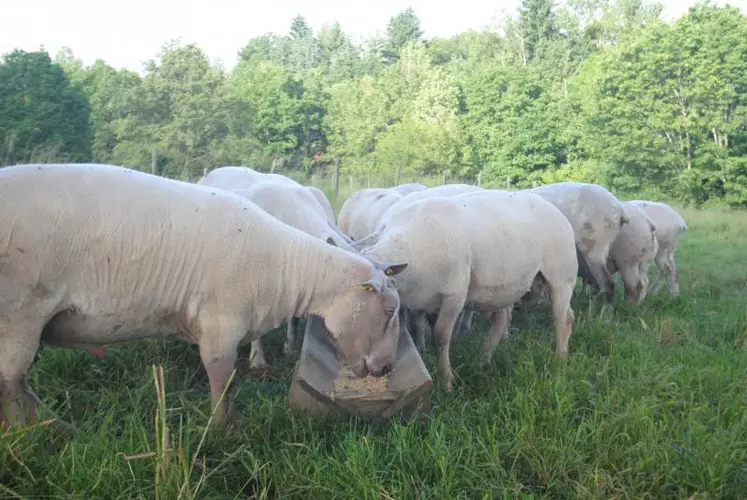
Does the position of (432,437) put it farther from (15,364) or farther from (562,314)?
(562,314)

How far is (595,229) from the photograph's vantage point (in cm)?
848

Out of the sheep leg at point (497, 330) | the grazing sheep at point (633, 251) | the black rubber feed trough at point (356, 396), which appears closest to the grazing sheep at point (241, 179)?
the sheep leg at point (497, 330)

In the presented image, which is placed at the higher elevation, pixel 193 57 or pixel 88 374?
pixel 193 57

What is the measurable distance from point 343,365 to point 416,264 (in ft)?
3.77

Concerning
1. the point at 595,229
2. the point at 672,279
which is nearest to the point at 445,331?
the point at 595,229

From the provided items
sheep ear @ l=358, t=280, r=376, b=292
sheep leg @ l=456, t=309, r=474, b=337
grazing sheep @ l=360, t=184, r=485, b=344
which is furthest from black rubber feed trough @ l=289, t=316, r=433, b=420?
sheep leg @ l=456, t=309, r=474, b=337

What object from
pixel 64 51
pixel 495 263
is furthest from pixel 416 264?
pixel 64 51

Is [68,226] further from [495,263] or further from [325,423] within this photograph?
[495,263]

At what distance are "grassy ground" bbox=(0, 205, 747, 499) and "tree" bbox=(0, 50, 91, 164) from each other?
23324mm

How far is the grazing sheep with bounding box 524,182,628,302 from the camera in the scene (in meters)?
8.42

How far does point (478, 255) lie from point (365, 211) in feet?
10.7

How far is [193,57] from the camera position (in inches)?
1183

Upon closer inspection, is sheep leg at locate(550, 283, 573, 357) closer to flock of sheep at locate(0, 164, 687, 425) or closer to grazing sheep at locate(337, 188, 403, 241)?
flock of sheep at locate(0, 164, 687, 425)

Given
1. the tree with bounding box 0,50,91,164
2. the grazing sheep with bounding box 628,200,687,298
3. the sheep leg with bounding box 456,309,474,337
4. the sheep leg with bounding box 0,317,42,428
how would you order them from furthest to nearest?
the tree with bounding box 0,50,91,164 → the grazing sheep with bounding box 628,200,687,298 → the sheep leg with bounding box 456,309,474,337 → the sheep leg with bounding box 0,317,42,428
